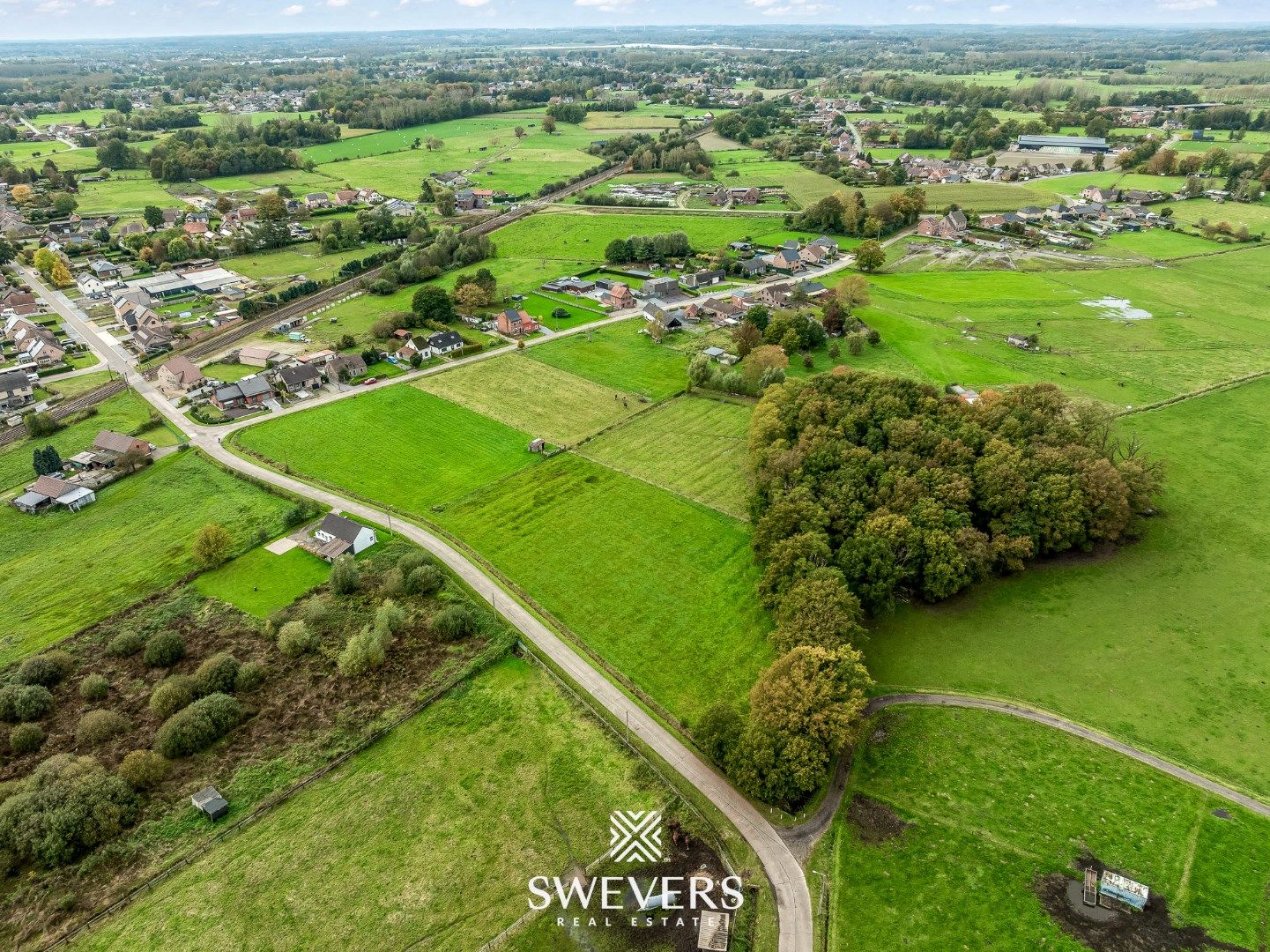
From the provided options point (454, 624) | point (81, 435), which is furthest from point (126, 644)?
point (81, 435)

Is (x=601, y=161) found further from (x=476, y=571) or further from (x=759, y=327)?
(x=476, y=571)

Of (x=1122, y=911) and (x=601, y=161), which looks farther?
(x=601, y=161)

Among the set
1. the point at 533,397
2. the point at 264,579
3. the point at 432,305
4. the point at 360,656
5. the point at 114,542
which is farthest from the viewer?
the point at 432,305

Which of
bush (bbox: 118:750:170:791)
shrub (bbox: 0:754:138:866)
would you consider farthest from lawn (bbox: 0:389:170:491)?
bush (bbox: 118:750:170:791)

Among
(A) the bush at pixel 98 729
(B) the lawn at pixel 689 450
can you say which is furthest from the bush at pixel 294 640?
(B) the lawn at pixel 689 450

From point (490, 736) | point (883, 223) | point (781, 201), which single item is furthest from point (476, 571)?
point (781, 201)

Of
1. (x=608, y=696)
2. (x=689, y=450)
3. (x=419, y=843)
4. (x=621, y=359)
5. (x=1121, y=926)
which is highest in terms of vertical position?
(x=621, y=359)

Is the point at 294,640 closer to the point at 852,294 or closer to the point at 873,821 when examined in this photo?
the point at 873,821
